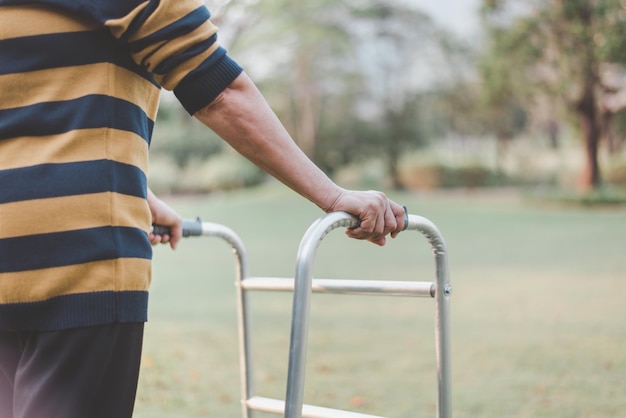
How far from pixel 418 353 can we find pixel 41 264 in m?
4.61

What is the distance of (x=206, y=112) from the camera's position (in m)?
1.04

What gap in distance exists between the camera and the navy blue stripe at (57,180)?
0.95 metres

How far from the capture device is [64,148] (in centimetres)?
95

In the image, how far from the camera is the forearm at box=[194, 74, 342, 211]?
1.04 meters

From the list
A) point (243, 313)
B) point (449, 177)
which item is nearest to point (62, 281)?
point (243, 313)

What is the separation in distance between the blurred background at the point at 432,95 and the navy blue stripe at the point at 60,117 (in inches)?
584

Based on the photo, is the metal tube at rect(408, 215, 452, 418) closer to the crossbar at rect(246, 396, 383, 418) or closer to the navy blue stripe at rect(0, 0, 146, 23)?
the crossbar at rect(246, 396, 383, 418)

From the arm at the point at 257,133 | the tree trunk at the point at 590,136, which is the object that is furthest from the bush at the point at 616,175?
the arm at the point at 257,133

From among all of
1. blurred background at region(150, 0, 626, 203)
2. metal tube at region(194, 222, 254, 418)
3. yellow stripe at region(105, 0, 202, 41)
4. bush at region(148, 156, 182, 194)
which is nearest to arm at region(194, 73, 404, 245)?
yellow stripe at region(105, 0, 202, 41)

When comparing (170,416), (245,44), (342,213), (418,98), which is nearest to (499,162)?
(418,98)

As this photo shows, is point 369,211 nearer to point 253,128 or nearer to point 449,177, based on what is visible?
point 253,128

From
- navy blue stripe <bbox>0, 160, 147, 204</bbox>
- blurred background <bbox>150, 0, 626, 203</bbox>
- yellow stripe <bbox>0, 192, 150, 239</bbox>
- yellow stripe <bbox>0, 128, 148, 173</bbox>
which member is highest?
blurred background <bbox>150, 0, 626, 203</bbox>

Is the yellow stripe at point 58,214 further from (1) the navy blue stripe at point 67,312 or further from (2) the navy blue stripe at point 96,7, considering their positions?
(2) the navy blue stripe at point 96,7

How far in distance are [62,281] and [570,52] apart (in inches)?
619
